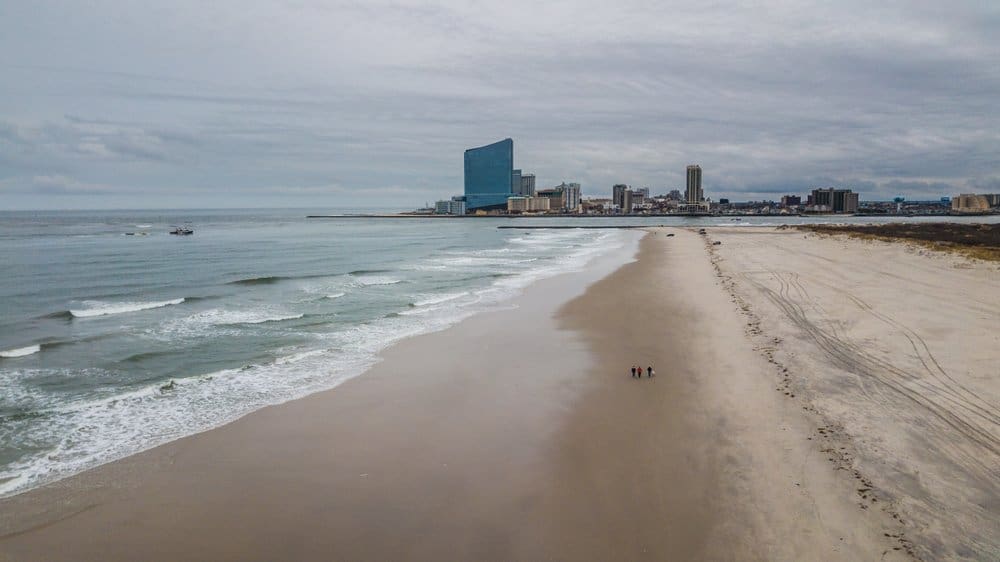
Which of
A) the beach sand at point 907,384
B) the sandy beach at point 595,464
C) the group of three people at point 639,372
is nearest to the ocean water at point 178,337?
the sandy beach at point 595,464

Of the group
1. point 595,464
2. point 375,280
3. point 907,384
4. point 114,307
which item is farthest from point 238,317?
point 907,384

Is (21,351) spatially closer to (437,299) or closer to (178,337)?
(178,337)

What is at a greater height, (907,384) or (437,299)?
(907,384)

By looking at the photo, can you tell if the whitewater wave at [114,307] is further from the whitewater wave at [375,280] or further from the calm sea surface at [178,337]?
the whitewater wave at [375,280]

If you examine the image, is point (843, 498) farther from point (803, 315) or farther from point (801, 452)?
point (803, 315)

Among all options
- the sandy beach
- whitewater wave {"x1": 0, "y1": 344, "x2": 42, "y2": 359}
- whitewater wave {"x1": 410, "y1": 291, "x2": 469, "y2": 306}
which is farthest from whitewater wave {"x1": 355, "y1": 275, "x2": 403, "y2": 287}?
the sandy beach
